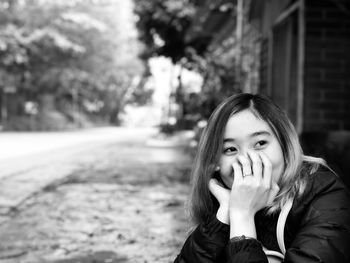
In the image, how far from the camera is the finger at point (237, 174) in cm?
138

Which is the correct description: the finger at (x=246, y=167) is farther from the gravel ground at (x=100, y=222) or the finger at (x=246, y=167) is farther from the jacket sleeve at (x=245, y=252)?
the gravel ground at (x=100, y=222)

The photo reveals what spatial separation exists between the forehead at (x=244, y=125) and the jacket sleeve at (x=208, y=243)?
260mm

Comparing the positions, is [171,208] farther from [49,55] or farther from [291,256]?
[49,55]

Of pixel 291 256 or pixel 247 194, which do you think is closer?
pixel 291 256

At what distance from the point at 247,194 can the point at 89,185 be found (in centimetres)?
397

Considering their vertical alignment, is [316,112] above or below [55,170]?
above

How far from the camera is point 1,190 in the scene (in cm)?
471

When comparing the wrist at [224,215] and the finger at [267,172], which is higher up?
the finger at [267,172]

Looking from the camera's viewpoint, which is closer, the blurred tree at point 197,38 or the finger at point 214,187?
the finger at point 214,187

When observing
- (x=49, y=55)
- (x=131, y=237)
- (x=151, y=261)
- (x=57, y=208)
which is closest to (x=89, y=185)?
(x=57, y=208)

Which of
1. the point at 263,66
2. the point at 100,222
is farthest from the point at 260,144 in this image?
the point at 263,66

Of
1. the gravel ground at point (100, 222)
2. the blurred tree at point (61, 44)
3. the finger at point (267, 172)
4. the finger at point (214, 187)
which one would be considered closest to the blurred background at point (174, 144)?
the gravel ground at point (100, 222)

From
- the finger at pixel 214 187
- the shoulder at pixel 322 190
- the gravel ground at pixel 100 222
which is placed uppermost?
the shoulder at pixel 322 190

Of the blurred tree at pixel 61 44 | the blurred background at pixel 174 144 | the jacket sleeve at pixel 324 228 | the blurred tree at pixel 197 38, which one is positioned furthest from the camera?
the blurred tree at pixel 61 44
